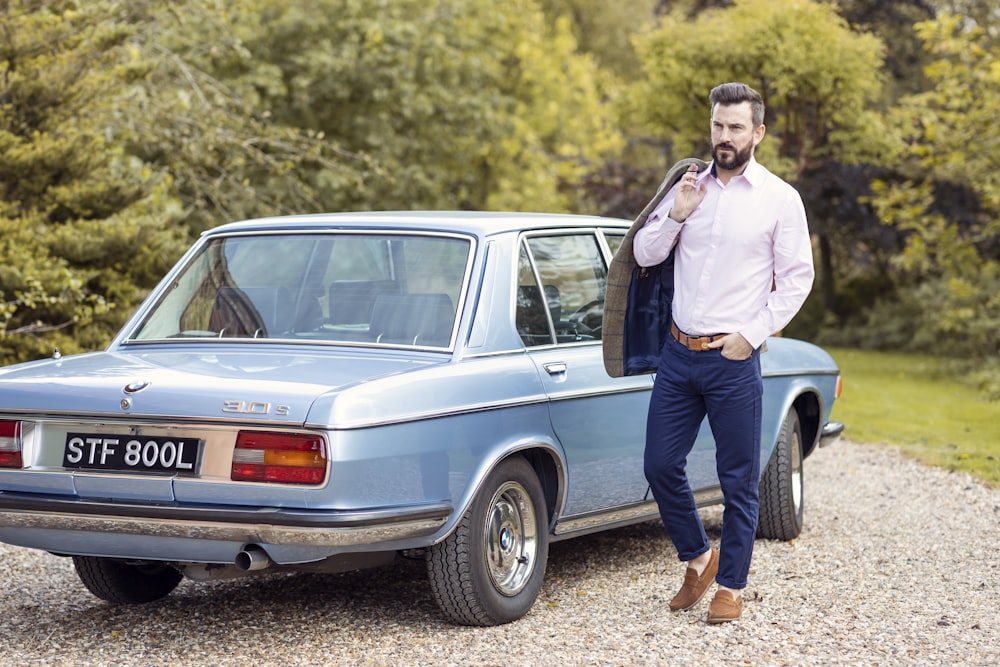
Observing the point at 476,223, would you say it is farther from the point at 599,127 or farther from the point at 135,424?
the point at 599,127

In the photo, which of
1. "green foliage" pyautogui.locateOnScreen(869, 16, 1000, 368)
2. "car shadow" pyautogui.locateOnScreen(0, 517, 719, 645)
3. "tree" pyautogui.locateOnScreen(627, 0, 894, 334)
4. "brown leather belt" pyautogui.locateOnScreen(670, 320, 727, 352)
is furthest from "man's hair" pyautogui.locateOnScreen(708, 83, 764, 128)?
"tree" pyautogui.locateOnScreen(627, 0, 894, 334)

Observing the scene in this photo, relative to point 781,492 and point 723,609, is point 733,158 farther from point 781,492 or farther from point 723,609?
point 781,492

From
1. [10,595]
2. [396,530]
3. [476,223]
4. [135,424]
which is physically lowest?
[10,595]

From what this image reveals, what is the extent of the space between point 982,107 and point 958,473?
27.9ft

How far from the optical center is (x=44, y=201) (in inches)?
439

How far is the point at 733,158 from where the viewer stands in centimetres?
509

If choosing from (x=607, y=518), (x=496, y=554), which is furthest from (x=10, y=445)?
(x=607, y=518)

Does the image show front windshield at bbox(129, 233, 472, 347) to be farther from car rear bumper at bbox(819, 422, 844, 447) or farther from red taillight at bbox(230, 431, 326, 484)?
car rear bumper at bbox(819, 422, 844, 447)

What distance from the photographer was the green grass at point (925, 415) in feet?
35.4

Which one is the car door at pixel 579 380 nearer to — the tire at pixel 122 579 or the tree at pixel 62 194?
the tire at pixel 122 579

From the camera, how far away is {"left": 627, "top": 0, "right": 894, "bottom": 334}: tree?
18.2 metres

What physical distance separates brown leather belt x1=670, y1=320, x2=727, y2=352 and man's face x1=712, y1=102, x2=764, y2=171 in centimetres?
64

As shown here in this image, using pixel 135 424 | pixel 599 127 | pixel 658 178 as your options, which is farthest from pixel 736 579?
pixel 599 127

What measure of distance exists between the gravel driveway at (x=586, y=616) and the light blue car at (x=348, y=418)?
0.82 ft
